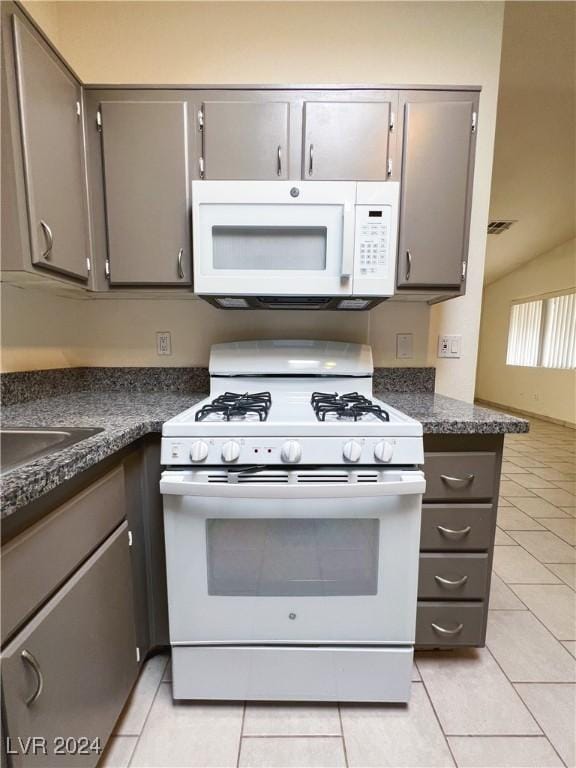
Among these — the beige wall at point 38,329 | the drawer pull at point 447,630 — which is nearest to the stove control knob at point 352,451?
the drawer pull at point 447,630

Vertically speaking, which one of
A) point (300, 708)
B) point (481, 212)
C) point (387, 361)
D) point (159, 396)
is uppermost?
point (481, 212)

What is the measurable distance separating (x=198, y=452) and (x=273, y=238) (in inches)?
32.0

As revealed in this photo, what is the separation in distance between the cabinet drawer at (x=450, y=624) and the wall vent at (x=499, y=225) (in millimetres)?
4695

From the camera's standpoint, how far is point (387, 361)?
1744 millimetres

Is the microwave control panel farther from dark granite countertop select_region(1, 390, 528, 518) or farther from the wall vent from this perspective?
Result: the wall vent

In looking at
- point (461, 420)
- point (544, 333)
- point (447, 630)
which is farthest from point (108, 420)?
point (544, 333)

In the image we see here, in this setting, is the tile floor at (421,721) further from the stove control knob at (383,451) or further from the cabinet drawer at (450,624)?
the stove control knob at (383,451)

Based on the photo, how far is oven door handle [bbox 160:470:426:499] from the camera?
0.95 meters

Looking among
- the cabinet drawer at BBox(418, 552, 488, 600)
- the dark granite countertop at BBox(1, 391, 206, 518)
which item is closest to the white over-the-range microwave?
the dark granite countertop at BBox(1, 391, 206, 518)

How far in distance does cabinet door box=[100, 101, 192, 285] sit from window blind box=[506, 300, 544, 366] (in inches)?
239

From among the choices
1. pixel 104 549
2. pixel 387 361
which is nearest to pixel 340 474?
pixel 104 549

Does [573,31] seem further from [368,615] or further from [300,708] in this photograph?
[300,708]

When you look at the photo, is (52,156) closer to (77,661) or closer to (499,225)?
(77,661)

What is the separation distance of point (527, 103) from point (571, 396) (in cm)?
386
